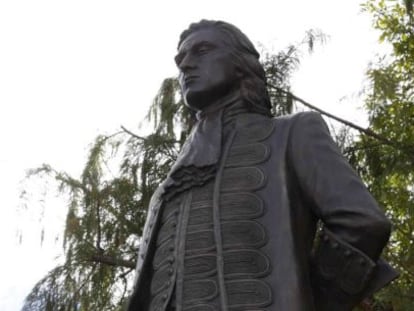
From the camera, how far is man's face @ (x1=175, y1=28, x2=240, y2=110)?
3.88m

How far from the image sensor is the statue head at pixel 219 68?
12.8ft

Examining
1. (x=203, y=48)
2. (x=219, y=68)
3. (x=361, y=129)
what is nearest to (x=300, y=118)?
(x=219, y=68)

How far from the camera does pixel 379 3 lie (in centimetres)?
1085

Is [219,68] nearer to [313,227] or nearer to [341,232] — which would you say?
[313,227]

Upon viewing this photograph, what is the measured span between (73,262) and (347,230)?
537 cm

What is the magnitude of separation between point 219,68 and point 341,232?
96cm

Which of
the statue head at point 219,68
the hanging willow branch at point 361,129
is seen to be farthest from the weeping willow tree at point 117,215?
the statue head at point 219,68

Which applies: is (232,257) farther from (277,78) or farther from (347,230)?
(277,78)

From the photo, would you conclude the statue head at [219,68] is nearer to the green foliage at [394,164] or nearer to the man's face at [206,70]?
the man's face at [206,70]

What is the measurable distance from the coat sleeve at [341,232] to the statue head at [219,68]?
1.75ft

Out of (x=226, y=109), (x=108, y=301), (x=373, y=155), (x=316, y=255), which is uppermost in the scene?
(x=373, y=155)

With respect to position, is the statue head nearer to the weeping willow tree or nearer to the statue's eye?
the statue's eye

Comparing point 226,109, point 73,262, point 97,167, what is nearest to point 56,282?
point 73,262

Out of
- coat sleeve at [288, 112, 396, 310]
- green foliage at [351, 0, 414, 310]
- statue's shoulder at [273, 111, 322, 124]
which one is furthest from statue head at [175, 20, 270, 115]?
green foliage at [351, 0, 414, 310]
